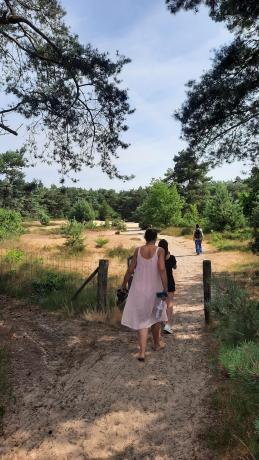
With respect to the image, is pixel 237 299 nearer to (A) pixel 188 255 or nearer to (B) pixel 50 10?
(B) pixel 50 10

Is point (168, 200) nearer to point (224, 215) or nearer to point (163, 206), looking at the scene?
point (163, 206)

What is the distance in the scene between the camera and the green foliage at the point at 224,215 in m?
31.5

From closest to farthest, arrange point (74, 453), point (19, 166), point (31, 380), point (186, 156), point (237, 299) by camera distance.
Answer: point (237, 299), point (74, 453), point (31, 380), point (186, 156), point (19, 166)

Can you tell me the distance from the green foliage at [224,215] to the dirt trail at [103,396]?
25256 millimetres

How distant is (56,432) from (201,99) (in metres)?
7.92

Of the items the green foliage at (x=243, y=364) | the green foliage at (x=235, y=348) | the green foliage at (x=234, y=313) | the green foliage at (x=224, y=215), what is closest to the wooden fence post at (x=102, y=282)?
the green foliage at (x=235, y=348)

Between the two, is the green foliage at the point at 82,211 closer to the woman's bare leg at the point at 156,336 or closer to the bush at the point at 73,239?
the bush at the point at 73,239

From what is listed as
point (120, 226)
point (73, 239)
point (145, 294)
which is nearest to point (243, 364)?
point (145, 294)

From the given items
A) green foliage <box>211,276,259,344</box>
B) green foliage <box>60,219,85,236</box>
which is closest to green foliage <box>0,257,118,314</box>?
green foliage <box>211,276,259,344</box>

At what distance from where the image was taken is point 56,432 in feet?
13.5

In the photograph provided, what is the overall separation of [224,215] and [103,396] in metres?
28.3

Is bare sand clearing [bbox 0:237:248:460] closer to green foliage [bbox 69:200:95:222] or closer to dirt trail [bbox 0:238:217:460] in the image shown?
dirt trail [bbox 0:238:217:460]

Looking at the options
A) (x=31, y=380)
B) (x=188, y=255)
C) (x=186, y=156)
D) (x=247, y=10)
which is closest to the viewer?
(x=31, y=380)

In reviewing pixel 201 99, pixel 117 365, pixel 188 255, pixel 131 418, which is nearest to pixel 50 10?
pixel 201 99
